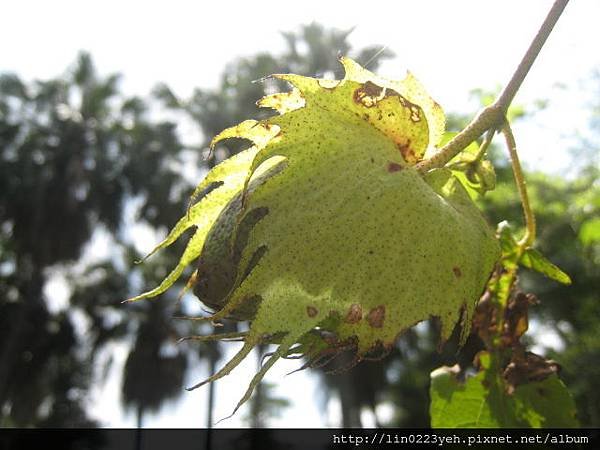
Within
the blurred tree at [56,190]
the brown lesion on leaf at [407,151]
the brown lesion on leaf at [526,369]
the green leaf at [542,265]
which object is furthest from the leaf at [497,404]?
the blurred tree at [56,190]

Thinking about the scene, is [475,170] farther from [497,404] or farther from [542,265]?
[497,404]

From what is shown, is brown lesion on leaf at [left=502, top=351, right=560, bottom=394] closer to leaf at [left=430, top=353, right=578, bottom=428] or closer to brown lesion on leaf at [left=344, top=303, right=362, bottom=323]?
leaf at [left=430, top=353, right=578, bottom=428]

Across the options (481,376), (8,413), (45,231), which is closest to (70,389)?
(8,413)

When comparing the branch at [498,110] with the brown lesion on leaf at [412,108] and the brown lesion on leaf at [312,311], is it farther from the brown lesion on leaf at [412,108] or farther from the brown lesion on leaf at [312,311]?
the brown lesion on leaf at [312,311]

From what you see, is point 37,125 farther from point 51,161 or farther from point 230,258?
point 230,258

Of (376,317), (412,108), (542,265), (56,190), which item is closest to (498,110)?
(412,108)
